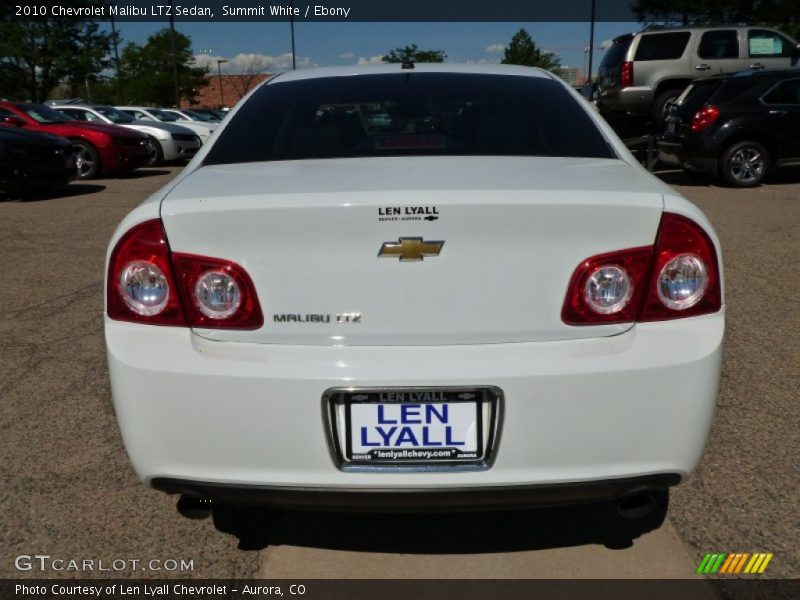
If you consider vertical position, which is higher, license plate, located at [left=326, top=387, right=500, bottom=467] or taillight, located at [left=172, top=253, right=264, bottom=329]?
taillight, located at [left=172, top=253, right=264, bottom=329]

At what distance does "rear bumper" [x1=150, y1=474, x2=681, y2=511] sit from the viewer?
80.3 inches

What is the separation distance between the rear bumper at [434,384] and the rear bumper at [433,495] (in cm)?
2

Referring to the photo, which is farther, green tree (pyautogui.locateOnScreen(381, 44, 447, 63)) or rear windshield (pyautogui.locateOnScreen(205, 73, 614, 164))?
green tree (pyautogui.locateOnScreen(381, 44, 447, 63))

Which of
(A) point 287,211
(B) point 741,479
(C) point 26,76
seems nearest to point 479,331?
(A) point 287,211

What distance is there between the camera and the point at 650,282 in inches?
81.7

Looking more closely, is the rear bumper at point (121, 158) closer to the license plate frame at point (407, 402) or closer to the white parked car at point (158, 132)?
the white parked car at point (158, 132)

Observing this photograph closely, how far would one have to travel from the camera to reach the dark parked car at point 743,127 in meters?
11.2

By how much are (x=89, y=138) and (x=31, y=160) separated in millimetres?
3187

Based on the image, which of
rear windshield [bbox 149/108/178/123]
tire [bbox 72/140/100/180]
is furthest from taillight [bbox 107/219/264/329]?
rear windshield [bbox 149/108/178/123]

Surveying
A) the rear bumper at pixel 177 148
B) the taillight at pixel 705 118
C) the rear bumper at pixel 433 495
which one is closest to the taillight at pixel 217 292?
the rear bumper at pixel 433 495

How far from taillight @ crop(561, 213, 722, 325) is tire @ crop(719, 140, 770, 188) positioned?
1036cm

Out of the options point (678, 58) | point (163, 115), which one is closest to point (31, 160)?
point (163, 115)

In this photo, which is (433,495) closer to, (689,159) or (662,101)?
(689,159)

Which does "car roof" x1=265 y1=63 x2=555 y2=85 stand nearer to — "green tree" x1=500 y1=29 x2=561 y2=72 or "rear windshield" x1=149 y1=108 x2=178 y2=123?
"rear windshield" x1=149 y1=108 x2=178 y2=123
